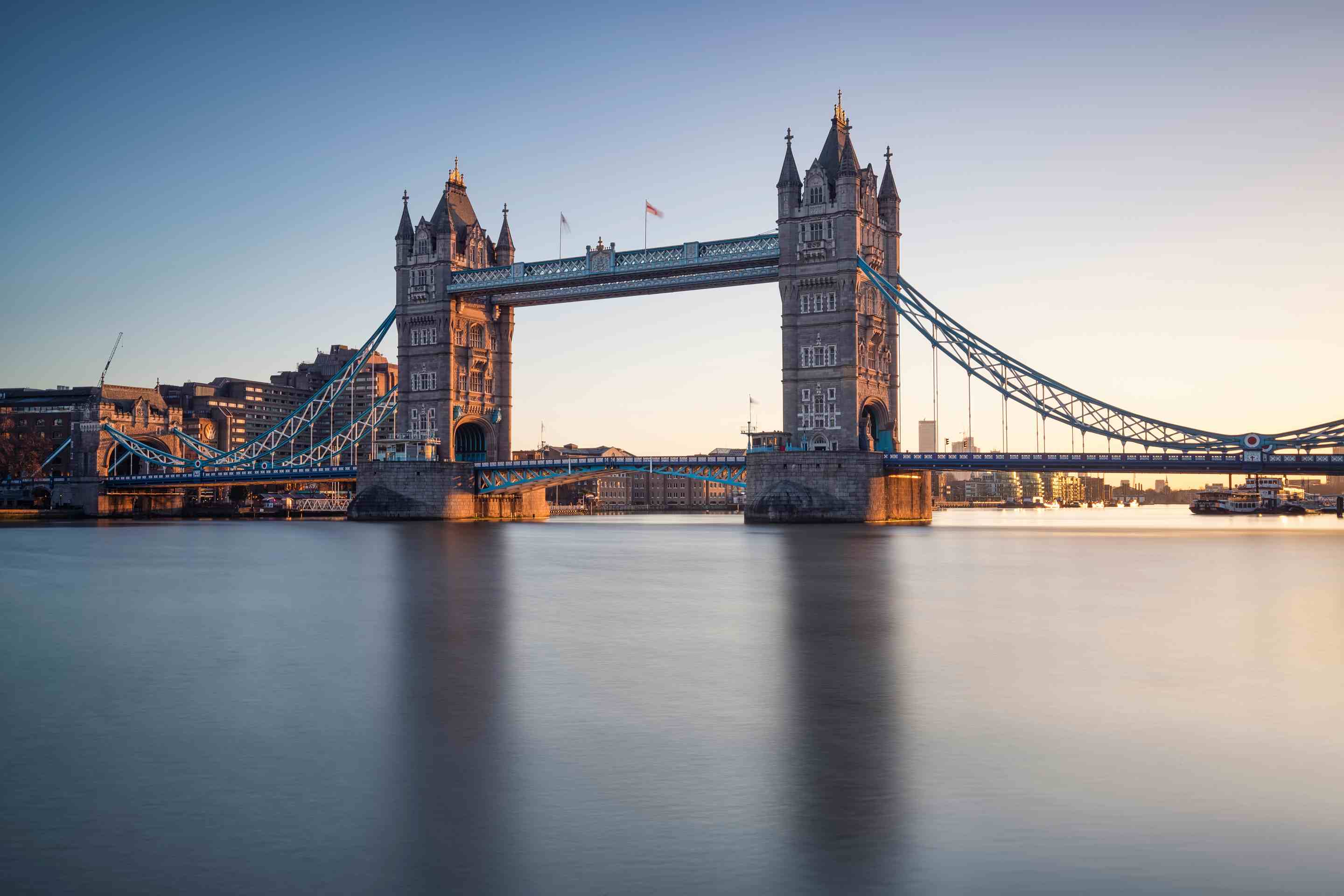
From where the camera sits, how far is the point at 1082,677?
13117 millimetres

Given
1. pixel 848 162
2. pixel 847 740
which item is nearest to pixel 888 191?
pixel 848 162

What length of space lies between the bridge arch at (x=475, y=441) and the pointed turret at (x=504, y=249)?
13459mm

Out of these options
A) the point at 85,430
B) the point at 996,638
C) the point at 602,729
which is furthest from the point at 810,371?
the point at 85,430

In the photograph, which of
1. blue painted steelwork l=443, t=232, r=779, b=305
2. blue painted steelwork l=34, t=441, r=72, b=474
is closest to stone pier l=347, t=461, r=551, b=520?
blue painted steelwork l=443, t=232, r=779, b=305

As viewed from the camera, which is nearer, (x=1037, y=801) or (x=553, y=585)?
(x=1037, y=801)

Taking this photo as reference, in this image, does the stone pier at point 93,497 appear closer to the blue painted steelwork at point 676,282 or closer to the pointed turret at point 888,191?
the blue painted steelwork at point 676,282

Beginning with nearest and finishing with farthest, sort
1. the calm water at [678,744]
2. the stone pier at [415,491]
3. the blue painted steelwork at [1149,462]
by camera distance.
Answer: the calm water at [678,744], the blue painted steelwork at [1149,462], the stone pier at [415,491]

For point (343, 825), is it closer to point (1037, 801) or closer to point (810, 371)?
point (1037, 801)

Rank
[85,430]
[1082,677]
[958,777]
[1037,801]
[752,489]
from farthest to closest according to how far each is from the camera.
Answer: [85,430] < [752,489] < [1082,677] < [958,777] < [1037,801]

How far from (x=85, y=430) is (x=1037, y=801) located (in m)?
114

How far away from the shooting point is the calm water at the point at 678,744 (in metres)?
6.64

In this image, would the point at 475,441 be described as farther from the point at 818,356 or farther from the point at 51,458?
the point at 51,458

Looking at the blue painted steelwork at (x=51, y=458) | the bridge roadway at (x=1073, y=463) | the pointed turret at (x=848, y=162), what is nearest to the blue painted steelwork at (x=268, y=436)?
the blue painted steelwork at (x=51, y=458)

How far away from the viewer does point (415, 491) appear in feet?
259
